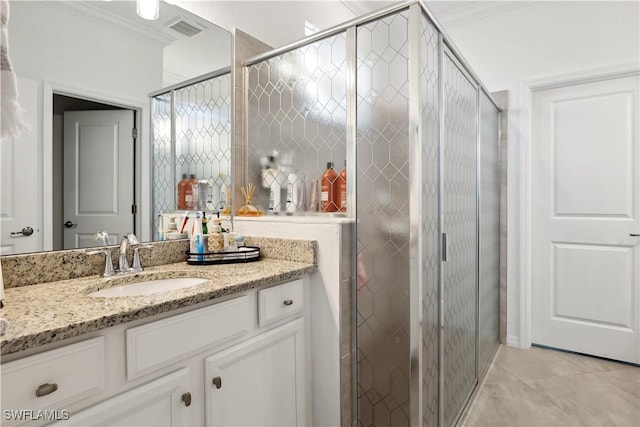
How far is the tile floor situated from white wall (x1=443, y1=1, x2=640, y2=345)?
354 millimetres

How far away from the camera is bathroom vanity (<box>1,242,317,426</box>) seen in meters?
0.79

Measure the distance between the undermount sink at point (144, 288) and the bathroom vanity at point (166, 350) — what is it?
0.07ft

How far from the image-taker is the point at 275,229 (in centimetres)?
175

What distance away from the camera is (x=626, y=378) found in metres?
2.41

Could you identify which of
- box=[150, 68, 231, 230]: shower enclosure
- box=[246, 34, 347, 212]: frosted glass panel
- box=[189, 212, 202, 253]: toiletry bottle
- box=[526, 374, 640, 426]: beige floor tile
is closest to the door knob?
box=[150, 68, 231, 230]: shower enclosure

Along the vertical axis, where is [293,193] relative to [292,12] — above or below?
below

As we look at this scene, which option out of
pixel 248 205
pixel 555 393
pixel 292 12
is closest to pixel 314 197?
pixel 248 205

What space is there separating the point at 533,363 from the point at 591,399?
18.6 inches

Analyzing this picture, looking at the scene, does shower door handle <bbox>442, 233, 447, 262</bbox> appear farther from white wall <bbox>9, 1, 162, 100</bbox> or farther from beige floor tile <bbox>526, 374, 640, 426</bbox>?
white wall <bbox>9, 1, 162, 100</bbox>

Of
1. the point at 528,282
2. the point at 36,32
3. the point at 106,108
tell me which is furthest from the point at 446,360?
the point at 36,32

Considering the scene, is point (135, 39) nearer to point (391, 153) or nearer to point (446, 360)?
point (391, 153)

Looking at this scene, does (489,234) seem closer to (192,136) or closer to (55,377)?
(192,136)

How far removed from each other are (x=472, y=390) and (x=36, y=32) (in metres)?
2.68

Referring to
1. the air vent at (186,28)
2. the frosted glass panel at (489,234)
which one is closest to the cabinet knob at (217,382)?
the air vent at (186,28)
